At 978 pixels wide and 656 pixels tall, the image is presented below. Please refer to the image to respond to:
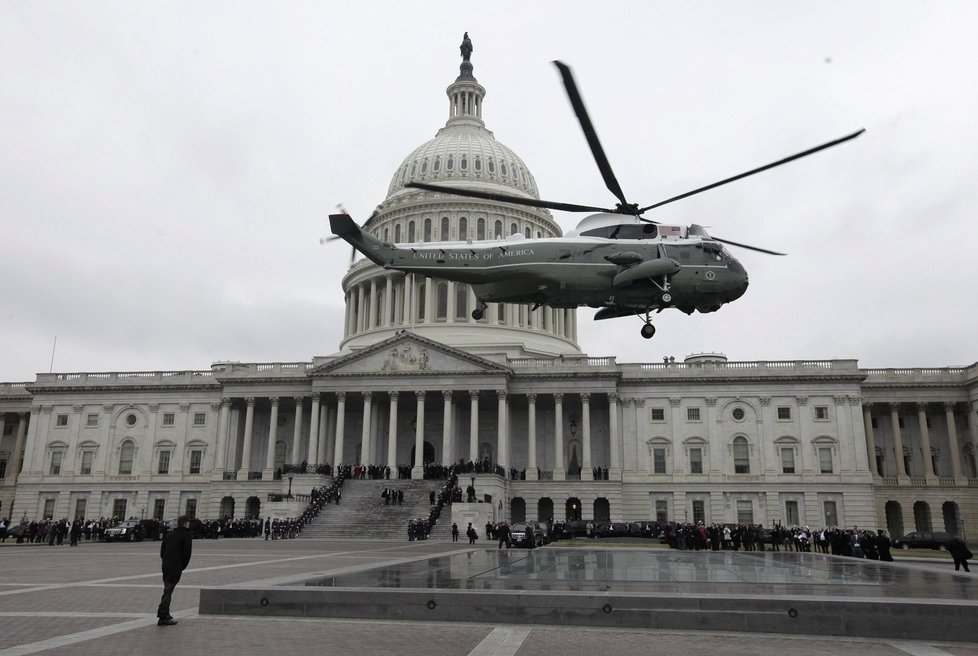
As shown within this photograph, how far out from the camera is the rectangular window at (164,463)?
8344cm

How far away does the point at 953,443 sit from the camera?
7719 cm

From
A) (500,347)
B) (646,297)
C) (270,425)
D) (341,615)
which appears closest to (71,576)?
(341,615)

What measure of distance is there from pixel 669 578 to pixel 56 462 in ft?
Answer: 269

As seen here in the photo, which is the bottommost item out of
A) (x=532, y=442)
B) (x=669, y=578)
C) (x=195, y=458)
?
(x=669, y=578)

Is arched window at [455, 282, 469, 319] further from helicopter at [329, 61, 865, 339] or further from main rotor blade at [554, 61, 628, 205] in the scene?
main rotor blade at [554, 61, 628, 205]

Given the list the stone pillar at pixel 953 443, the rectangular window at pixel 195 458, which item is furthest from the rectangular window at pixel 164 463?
the stone pillar at pixel 953 443

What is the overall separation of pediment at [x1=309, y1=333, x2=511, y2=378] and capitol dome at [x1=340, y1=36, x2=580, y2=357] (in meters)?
10.5

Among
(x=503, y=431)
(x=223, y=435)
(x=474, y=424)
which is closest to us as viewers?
(x=503, y=431)

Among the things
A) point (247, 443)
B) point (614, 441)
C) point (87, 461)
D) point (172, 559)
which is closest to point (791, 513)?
point (614, 441)

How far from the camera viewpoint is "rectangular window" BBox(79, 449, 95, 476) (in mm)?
84312

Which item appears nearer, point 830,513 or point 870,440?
point 830,513

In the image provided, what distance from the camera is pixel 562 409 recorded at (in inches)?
3093

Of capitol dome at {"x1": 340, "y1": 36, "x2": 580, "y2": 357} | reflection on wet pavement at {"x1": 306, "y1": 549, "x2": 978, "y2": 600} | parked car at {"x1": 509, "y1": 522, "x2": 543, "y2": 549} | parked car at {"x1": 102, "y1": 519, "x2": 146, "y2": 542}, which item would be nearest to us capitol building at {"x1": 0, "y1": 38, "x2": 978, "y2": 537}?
capitol dome at {"x1": 340, "y1": 36, "x2": 580, "y2": 357}

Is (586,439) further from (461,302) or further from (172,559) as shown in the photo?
(172,559)
